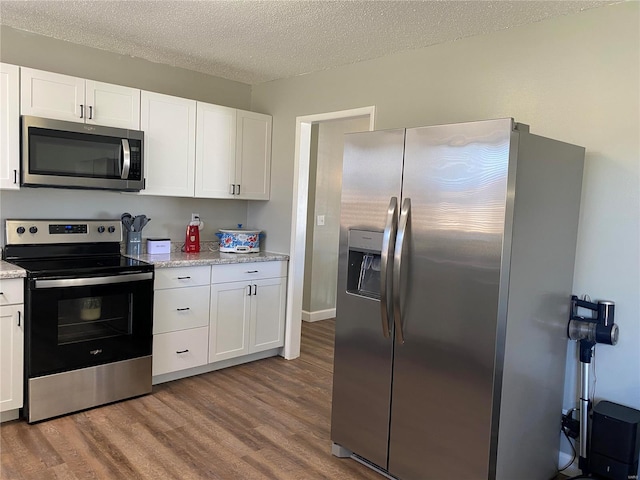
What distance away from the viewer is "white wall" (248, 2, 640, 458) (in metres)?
2.39

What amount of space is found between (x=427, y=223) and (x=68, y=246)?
2.51m

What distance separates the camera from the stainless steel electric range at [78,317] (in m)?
2.86

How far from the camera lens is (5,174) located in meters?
2.96

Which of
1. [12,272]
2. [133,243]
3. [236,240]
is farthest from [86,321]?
[236,240]

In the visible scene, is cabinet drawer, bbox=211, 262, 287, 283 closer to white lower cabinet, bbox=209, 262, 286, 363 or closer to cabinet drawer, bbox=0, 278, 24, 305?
white lower cabinet, bbox=209, 262, 286, 363

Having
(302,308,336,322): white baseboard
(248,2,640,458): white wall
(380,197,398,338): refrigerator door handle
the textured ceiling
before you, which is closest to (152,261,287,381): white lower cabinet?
(302,308,336,322): white baseboard

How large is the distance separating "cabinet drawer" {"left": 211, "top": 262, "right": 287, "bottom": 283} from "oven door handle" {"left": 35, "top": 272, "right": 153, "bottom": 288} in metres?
0.57

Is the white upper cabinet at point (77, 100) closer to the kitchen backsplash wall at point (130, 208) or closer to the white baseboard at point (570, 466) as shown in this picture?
the kitchen backsplash wall at point (130, 208)

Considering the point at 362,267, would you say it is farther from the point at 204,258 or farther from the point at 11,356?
the point at 11,356

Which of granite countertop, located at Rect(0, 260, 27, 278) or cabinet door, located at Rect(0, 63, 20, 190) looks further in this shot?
cabinet door, located at Rect(0, 63, 20, 190)

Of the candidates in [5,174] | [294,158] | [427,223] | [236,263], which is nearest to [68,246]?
[5,174]

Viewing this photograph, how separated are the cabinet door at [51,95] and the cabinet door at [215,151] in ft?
2.90

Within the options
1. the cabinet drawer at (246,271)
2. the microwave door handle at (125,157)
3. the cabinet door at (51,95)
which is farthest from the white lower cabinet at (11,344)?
the cabinet drawer at (246,271)

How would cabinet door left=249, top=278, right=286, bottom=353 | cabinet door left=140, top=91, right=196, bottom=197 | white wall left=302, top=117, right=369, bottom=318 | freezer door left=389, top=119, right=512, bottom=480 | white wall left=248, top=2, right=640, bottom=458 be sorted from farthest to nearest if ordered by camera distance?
white wall left=302, top=117, right=369, bottom=318
cabinet door left=249, top=278, right=286, bottom=353
cabinet door left=140, top=91, right=196, bottom=197
white wall left=248, top=2, right=640, bottom=458
freezer door left=389, top=119, right=512, bottom=480
